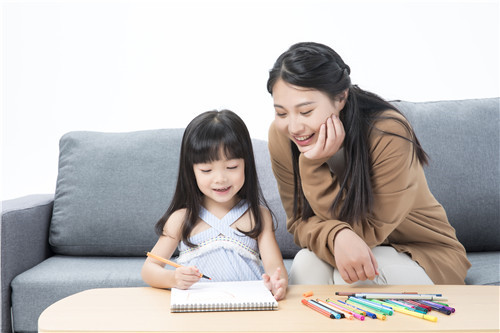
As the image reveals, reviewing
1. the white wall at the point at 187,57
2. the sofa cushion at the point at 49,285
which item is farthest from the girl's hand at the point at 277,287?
the white wall at the point at 187,57

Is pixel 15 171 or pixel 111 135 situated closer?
pixel 111 135

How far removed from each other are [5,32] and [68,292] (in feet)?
4.67

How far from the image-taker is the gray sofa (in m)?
2.07

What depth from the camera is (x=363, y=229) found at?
4.83ft

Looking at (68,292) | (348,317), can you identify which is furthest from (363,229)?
(68,292)

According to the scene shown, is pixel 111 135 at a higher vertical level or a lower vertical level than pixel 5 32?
lower

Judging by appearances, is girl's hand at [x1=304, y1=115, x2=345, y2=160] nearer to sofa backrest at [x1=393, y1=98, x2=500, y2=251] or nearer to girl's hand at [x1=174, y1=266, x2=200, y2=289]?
girl's hand at [x1=174, y1=266, x2=200, y2=289]

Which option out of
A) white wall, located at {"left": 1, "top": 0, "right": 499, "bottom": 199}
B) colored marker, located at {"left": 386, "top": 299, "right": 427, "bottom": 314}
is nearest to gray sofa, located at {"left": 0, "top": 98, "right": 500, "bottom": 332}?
white wall, located at {"left": 1, "top": 0, "right": 499, "bottom": 199}

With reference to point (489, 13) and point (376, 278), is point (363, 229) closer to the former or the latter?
point (376, 278)

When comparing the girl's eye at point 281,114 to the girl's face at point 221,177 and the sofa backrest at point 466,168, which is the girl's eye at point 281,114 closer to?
the girl's face at point 221,177

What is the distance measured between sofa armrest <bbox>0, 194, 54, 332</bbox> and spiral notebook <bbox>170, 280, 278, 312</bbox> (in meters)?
0.94

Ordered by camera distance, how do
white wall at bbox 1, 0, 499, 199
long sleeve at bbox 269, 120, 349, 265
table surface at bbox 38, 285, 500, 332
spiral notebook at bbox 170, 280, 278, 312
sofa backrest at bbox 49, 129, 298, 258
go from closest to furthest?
table surface at bbox 38, 285, 500, 332, spiral notebook at bbox 170, 280, 278, 312, long sleeve at bbox 269, 120, 349, 265, sofa backrest at bbox 49, 129, 298, 258, white wall at bbox 1, 0, 499, 199

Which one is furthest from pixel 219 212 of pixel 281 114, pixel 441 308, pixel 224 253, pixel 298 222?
pixel 441 308

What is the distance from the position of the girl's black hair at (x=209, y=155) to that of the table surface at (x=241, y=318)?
1.17 ft
